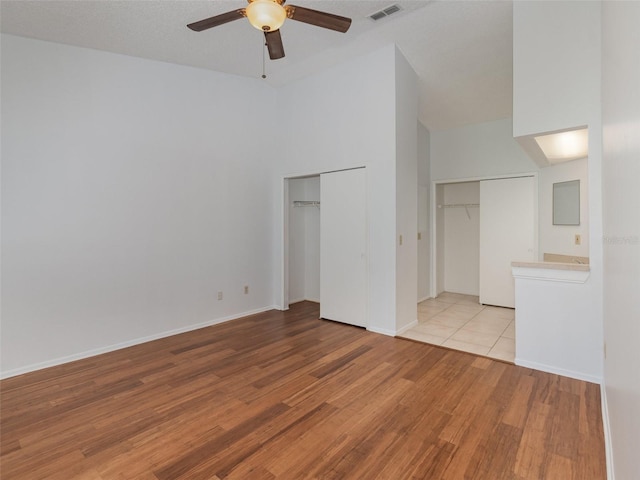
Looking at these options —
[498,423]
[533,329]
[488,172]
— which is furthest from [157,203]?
[488,172]

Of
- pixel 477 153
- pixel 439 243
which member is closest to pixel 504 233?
pixel 439 243

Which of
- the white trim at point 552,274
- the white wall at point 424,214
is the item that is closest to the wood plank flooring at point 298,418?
the white trim at point 552,274

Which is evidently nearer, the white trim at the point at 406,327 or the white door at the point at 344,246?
the white trim at the point at 406,327

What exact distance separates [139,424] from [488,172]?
5764 mm

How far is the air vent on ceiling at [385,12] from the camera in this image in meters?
3.07

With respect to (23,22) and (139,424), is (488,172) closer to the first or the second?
(139,424)

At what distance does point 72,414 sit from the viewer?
2.38 m

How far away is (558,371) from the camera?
2883 mm

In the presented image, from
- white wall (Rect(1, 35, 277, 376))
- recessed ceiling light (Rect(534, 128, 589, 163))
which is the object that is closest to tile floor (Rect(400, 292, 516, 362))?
recessed ceiling light (Rect(534, 128, 589, 163))

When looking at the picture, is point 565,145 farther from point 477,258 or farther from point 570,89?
point 477,258

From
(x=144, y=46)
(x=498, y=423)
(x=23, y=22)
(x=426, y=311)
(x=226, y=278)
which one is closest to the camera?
(x=498, y=423)

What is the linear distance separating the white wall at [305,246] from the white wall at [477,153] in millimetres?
2397

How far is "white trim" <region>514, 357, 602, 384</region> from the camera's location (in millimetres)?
2734

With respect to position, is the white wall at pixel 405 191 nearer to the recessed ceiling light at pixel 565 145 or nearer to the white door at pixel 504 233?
the recessed ceiling light at pixel 565 145
